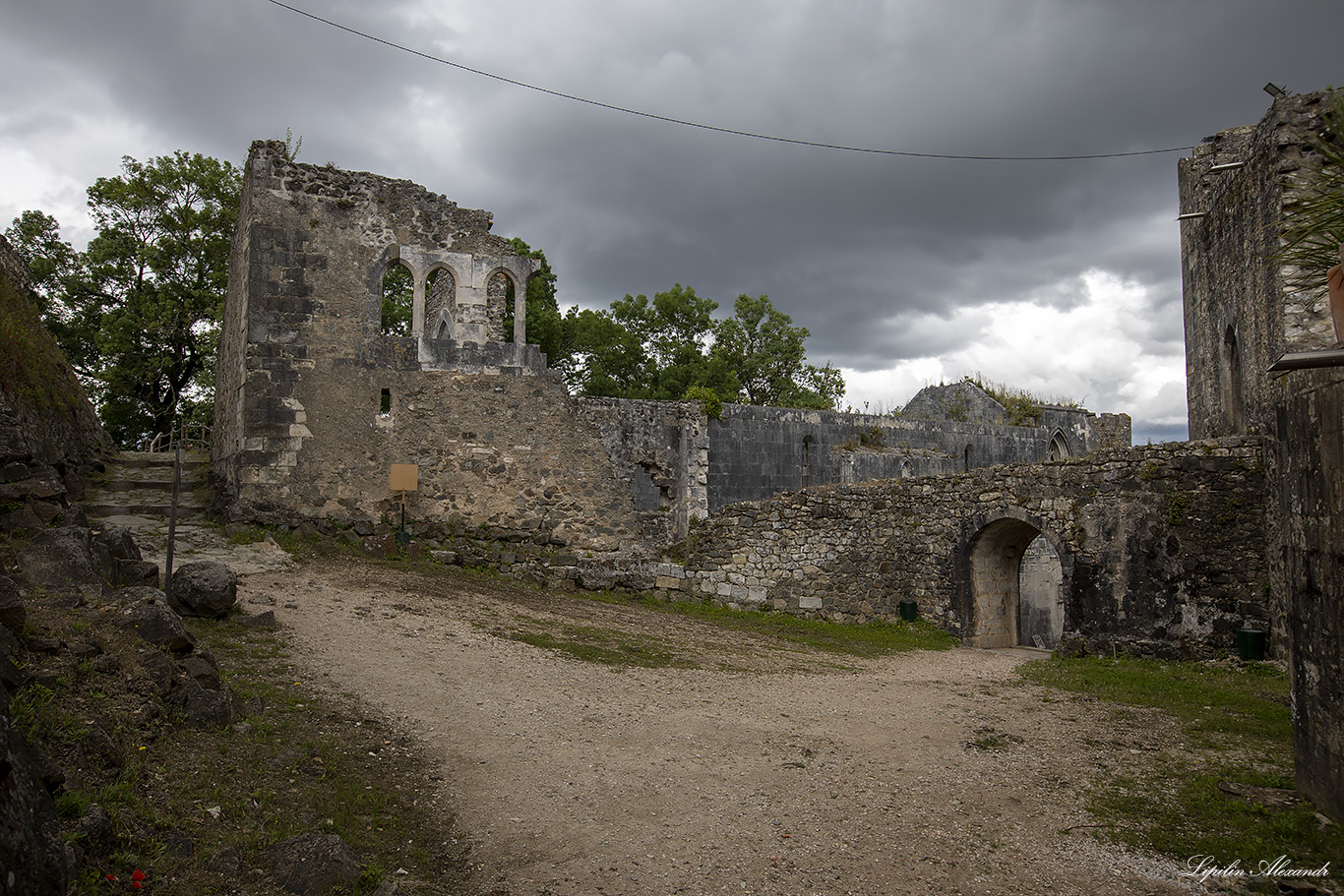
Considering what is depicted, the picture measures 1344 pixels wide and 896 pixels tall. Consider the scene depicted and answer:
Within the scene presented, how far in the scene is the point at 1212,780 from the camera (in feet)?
21.2

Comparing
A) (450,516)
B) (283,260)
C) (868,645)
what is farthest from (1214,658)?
(283,260)

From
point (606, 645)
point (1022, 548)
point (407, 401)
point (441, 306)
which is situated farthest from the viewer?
point (441, 306)

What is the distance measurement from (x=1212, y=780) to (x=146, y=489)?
691 inches

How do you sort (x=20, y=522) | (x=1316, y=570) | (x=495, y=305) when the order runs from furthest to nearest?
(x=495, y=305), (x=20, y=522), (x=1316, y=570)

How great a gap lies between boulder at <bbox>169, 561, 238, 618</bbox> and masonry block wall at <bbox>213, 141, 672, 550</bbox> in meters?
6.09

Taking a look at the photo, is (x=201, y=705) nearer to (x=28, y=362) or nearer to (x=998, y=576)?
(x=28, y=362)

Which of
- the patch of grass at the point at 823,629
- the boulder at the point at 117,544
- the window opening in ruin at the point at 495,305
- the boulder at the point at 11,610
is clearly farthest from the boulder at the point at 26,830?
the window opening in ruin at the point at 495,305

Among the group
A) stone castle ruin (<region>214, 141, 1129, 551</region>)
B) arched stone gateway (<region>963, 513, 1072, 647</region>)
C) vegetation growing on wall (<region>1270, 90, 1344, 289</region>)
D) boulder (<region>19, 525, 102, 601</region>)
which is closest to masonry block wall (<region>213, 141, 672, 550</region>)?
stone castle ruin (<region>214, 141, 1129, 551</region>)

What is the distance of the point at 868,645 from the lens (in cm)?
1396

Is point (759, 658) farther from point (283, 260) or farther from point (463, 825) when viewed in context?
point (283, 260)

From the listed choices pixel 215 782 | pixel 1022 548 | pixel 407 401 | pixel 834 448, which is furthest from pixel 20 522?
pixel 834 448

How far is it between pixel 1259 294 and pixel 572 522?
13.1m

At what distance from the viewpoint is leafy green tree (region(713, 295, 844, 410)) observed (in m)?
36.9

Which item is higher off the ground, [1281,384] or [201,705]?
[1281,384]
